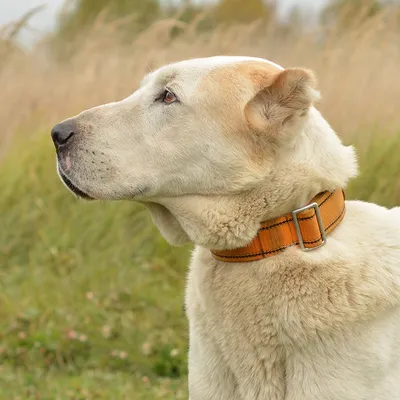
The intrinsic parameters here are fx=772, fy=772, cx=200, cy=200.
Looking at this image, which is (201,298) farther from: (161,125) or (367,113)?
(367,113)

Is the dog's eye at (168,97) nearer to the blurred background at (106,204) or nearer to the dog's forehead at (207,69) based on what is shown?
the dog's forehead at (207,69)

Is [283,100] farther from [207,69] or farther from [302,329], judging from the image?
[302,329]

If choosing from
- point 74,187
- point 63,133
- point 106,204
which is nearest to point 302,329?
point 74,187

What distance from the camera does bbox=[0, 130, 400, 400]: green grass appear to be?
4.57m

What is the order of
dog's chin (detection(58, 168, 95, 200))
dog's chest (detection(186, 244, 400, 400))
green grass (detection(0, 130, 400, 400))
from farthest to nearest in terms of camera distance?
green grass (detection(0, 130, 400, 400)) → dog's chin (detection(58, 168, 95, 200)) → dog's chest (detection(186, 244, 400, 400))

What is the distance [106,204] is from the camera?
5836 millimetres

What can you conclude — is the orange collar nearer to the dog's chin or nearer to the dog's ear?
the dog's ear

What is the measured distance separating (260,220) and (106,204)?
329cm

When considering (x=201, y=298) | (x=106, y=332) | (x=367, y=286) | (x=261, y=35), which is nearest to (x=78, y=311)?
(x=106, y=332)

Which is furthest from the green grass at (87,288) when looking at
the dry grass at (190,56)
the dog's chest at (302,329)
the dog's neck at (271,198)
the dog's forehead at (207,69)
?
the dog's forehead at (207,69)

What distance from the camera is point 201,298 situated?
279 cm

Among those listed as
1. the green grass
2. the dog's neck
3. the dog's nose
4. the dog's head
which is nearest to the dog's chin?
the dog's head

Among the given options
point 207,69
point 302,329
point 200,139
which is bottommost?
point 302,329

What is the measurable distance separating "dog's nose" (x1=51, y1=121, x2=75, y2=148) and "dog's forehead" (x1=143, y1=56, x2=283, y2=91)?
37cm
